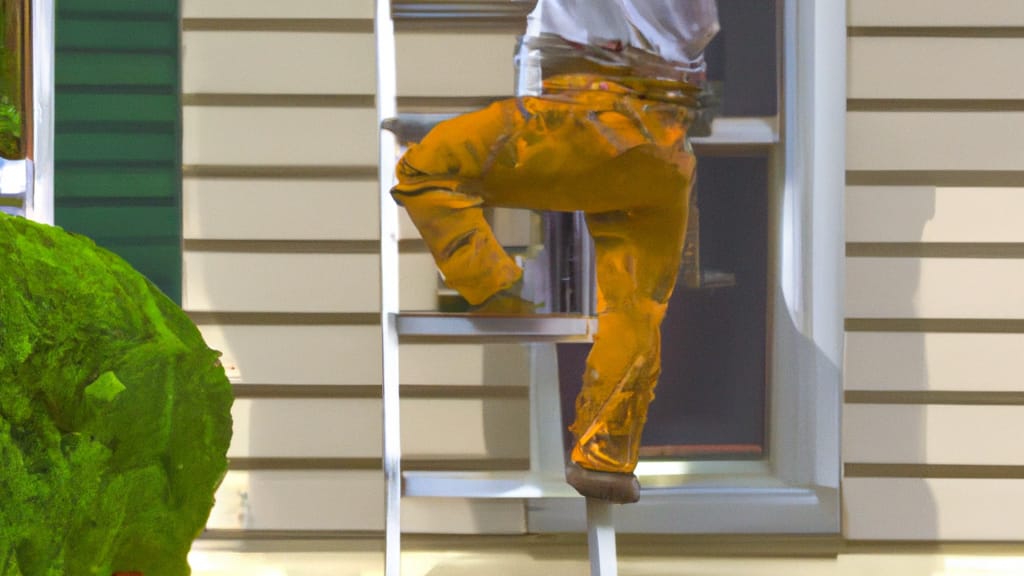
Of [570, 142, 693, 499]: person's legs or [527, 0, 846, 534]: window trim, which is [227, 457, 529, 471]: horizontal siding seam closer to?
[527, 0, 846, 534]: window trim

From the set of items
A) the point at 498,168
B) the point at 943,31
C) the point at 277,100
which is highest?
the point at 943,31

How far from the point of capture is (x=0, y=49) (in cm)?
130

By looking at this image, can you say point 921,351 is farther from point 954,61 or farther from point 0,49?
point 0,49

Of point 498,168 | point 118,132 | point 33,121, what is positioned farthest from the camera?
point 118,132

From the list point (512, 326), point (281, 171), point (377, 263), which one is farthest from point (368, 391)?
point (512, 326)

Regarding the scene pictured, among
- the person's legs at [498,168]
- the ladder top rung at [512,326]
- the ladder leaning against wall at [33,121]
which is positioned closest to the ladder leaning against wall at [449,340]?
the ladder top rung at [512,326]

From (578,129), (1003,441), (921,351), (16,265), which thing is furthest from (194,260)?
(1003,441)

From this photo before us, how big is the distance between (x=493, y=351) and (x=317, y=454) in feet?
1.38

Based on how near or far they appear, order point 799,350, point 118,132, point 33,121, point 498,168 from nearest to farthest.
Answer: point 498,168
point 33,121
point 118,132
point 799,350

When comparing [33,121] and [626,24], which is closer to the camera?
[626,24]

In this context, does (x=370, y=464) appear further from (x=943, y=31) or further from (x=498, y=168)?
(x=943, y=31)

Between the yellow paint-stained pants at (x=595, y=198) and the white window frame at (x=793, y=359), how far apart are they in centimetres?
46

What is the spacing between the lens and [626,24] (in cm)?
145

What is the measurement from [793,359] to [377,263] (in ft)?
2.82
